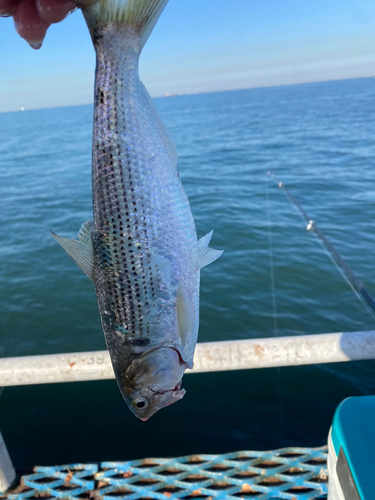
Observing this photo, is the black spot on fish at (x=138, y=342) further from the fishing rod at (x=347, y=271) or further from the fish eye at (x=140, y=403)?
the fishing rod at (x=347, y=271)

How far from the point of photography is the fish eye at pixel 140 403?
1.80m

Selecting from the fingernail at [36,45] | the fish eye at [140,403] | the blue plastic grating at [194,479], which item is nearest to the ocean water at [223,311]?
the blue plastic grating at [194,479]

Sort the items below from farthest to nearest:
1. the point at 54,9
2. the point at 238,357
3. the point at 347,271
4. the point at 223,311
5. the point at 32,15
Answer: the point at 223,311 < the point at 347,271 < the point at 238,357 < the point at 32,15 < the point at 54,9

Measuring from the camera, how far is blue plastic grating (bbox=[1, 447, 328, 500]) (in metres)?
3.41

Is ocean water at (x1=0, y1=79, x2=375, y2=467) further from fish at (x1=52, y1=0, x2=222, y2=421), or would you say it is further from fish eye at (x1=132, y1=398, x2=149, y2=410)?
fish at (x1=52, y1=0, x2=222, y2=421)

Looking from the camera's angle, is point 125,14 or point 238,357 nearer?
point 125,14

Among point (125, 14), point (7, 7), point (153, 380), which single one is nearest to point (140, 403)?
point (153, 380)

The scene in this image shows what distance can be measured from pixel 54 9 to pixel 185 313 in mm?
1498

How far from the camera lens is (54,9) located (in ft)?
5.27

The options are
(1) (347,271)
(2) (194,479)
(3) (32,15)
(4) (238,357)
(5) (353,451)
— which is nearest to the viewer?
(3) (32,15)

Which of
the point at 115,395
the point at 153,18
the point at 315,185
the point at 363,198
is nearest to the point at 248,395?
the point at 115,395

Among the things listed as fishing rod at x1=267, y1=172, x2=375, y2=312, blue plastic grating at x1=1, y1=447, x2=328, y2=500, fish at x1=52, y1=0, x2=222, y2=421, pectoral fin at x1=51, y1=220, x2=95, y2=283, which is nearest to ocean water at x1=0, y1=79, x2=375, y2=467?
fishing rod at x1=267, y1=172, x2=375, y2=312

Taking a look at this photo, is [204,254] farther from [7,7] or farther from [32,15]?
[7,7]

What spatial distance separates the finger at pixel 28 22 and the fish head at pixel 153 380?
5.34 ft
